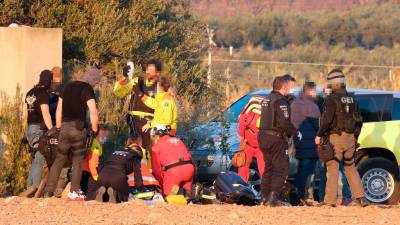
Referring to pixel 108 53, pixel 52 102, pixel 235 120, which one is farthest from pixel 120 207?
pixel 108 53

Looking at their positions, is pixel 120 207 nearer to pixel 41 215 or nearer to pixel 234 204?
pixel 41 215

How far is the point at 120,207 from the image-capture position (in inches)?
488

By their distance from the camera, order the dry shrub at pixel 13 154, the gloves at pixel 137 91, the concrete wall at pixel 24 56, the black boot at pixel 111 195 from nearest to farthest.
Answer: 1. the black boot at pixel 111 195
2. the gloves at pixel 137 91
3. the dry shrub at pixel 13 154
4. the concrete wall at pixel 24 56

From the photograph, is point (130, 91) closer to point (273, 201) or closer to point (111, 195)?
point (111, 195)

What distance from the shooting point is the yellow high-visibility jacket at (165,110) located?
14070mm

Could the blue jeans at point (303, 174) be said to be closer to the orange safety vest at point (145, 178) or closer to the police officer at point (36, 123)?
the orange safety vest at point (145, 178)

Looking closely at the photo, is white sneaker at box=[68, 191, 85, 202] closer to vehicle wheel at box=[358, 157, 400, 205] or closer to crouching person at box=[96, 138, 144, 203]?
crouching person at box=[96, 138, 144, 203]

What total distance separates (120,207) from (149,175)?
1906mm

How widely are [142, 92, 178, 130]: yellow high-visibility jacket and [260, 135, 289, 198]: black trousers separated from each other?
120 centimetres

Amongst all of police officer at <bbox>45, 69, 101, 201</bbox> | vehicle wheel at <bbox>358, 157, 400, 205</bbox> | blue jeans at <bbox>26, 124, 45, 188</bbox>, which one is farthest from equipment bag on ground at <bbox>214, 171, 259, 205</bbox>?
vehicle wheel at <bbox>358, 157, 400, 205</bbox>

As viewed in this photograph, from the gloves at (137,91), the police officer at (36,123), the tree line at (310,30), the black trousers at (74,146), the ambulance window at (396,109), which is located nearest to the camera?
the black trousers at (74,146)

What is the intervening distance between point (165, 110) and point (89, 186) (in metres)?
1.38

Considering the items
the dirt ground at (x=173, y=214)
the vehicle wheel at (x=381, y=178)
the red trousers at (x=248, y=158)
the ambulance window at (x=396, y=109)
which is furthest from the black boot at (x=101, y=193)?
the ambulance window at (x=396, y=109)

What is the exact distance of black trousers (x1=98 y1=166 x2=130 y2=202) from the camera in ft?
44.2
